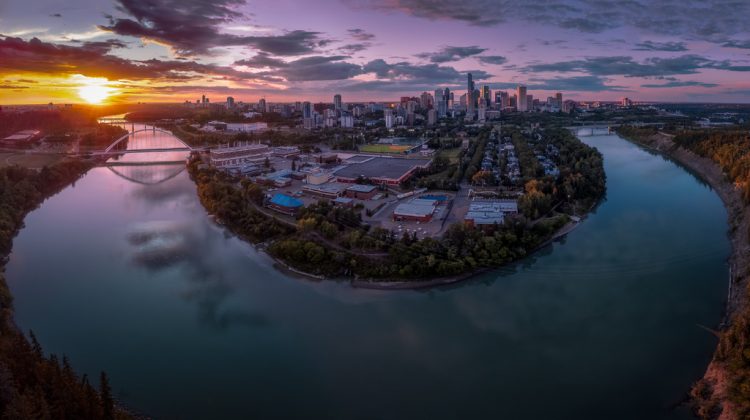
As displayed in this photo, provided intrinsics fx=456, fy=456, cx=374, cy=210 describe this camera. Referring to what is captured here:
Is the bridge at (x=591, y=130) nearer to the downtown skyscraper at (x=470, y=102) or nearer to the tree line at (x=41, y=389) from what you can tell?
the downtown skyscraper at (x=470, y=102)

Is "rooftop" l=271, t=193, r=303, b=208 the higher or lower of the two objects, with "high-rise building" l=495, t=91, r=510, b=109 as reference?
lower

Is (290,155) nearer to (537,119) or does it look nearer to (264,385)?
(264,385)

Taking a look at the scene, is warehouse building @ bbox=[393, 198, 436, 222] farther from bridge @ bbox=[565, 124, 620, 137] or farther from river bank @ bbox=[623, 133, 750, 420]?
bridge @ bbox=[565, 124, 620, 137]

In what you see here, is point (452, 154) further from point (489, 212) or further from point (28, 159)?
point (28, 159)

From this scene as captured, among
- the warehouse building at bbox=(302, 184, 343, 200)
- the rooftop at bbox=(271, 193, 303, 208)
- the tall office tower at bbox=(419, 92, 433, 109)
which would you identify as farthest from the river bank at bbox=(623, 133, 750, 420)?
the tall office tower at bbox=(419, 92, 433, 109)

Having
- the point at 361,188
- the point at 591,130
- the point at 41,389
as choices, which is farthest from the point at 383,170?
the point at 591,130
